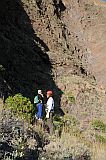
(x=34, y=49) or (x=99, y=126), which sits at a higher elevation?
(x=34, y=49)

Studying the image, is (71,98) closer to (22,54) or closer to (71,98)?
(71,98)

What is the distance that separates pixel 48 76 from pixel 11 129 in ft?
93.8

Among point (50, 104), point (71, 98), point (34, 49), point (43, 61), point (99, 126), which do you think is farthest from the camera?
point (43, 61)

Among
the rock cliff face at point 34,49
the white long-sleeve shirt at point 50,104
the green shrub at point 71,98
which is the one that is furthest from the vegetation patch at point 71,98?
the white long-sleeve shirt at point 50,104

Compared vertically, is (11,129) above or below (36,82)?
below

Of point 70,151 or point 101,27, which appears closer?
point 70,151

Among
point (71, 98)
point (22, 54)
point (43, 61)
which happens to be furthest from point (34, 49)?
point (71, 98)

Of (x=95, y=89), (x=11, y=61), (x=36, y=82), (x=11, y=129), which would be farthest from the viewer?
(x=95, y=89)

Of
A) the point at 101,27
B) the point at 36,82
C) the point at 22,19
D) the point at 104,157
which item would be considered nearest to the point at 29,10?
the point at 22,19

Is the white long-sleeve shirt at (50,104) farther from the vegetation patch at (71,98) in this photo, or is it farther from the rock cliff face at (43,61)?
the vegetation patch at (71,98)

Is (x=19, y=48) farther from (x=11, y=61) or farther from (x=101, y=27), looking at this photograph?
(x=101, y=27)

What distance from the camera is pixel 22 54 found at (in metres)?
33.8

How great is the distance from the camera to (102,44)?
76875mm

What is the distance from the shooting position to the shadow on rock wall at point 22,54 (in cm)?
3011
